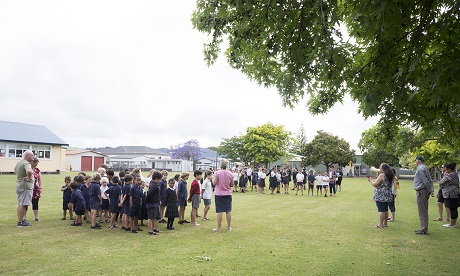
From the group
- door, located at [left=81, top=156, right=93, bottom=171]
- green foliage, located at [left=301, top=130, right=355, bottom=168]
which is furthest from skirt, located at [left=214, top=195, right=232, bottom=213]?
door, located at [left=81, top=156, right=93, bottom=171]

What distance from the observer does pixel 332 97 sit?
705 centimetres

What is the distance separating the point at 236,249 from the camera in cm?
725

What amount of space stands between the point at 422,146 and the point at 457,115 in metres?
13.7

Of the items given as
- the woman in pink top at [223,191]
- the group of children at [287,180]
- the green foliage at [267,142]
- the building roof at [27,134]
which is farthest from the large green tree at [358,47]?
the building roof at [27,134]

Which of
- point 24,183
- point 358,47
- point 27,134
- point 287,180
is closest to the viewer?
point 358,47

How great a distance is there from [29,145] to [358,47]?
149 ft

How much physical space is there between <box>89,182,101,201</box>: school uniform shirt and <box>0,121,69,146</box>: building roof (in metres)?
37.1

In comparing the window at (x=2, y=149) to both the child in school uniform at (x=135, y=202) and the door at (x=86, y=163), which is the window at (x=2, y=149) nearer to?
the door at (x=86, y=163)

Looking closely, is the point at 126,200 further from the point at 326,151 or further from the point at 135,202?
the point at 326,151

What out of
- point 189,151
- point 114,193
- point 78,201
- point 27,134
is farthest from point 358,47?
point 189,151

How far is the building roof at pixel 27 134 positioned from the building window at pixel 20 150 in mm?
822

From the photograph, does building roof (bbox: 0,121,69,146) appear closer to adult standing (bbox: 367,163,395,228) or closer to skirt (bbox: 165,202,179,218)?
skirt (bbox: 165,202,179,218)

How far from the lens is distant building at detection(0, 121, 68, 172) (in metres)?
39.6

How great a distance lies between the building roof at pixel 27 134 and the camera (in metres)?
40.5
